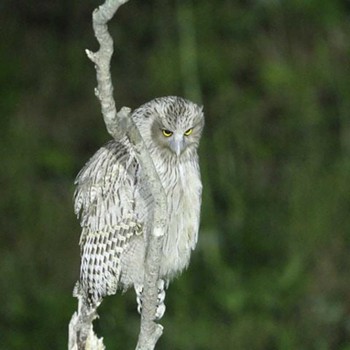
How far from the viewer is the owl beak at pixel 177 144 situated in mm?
5480

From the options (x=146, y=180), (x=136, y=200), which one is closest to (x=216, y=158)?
(x=136, y=200)

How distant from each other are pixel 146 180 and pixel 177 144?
0.80 m

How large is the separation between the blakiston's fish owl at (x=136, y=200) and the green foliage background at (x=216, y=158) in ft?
8.00

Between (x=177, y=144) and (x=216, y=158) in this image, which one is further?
(x=216, y=158)

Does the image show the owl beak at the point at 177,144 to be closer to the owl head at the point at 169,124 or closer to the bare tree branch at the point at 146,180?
the owl head at the point at 169,124

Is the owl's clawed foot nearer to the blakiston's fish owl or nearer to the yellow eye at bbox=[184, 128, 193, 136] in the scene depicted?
the blakiston's fish owl

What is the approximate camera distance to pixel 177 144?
5488mm

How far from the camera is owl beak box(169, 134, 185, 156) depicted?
18.0 feet

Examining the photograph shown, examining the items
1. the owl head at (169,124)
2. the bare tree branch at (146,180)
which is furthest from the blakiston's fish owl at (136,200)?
the bare tree branch at (146,180)

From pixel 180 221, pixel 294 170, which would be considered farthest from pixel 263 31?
pixel 180 221

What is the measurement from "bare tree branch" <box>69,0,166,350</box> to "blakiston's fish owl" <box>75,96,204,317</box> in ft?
0.46

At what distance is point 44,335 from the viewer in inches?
322

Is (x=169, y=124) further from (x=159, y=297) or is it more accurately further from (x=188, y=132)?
(x=159, y=297)

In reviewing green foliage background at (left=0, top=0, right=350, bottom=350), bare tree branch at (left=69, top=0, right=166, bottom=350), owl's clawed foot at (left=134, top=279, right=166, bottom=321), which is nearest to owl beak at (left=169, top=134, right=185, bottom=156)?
owl's clawed foot at (left=134, top=279, right=166, bottom=321)
